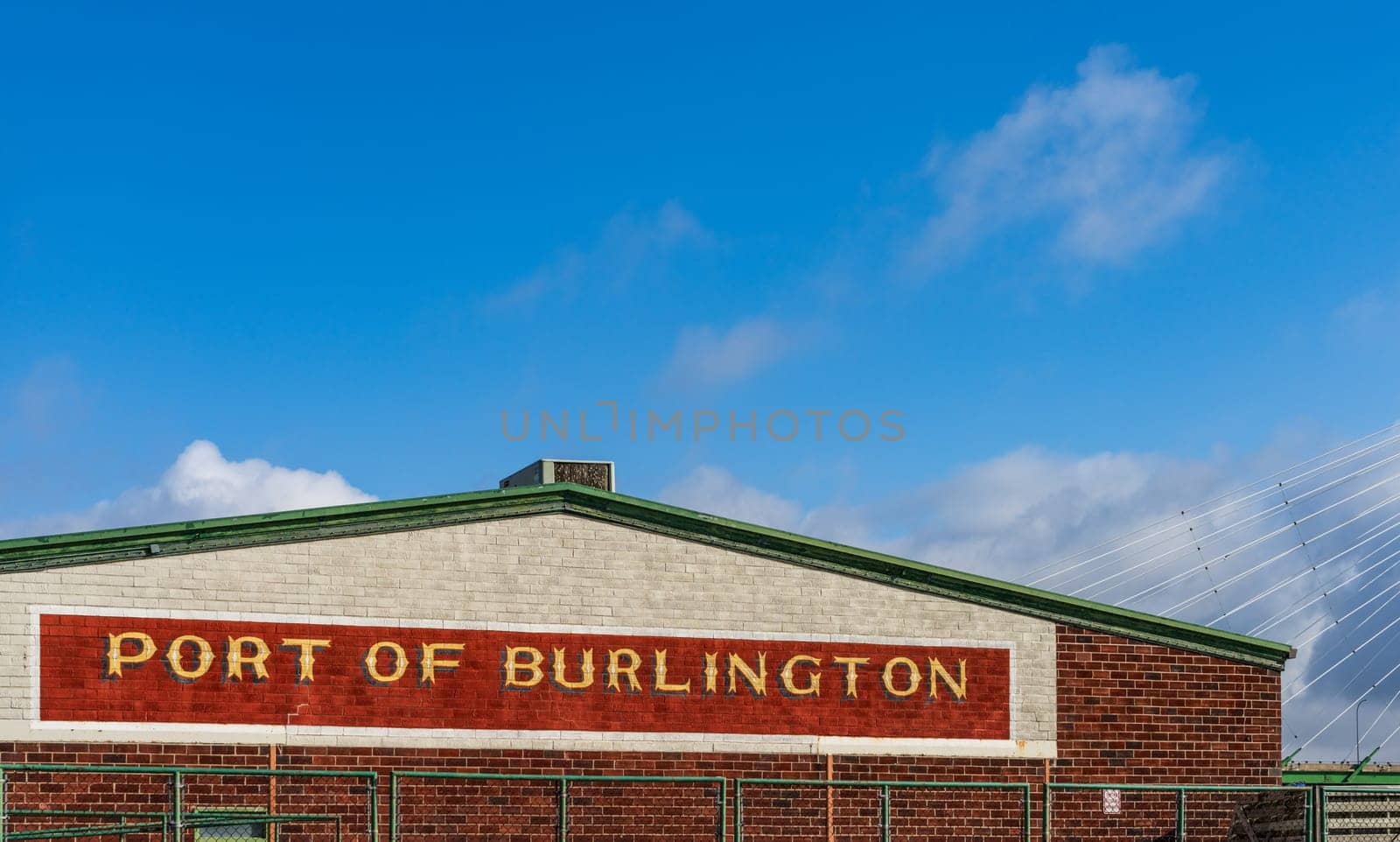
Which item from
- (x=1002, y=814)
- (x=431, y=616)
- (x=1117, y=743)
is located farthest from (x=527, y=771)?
(x=1117, y=743)

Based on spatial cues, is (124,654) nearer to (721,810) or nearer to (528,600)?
(528,600)

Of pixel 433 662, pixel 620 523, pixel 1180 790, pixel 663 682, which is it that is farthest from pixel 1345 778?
pixel 433 662

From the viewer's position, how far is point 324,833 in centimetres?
2300

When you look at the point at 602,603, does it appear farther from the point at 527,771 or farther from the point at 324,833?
the point at 324,833

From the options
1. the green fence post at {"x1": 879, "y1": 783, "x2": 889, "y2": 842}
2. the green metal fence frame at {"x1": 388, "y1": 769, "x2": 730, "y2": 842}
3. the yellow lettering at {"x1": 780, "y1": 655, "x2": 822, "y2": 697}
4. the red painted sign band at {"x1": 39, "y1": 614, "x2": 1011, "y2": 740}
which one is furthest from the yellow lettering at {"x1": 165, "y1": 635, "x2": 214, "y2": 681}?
the green fence post at {"x1": 879, "y1": 783, "x2": 889, "y2": 842}

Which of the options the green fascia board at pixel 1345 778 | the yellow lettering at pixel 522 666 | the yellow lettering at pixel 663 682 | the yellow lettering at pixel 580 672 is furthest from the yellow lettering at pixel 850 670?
the green fascia board at pixel 1345 778

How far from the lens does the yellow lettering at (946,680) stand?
25.6 metres

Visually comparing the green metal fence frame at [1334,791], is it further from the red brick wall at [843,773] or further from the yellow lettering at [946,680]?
the yellow lettering at [946,680]

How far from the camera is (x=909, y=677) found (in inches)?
1005

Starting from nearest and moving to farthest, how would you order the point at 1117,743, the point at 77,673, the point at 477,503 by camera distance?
the point at 77,673
the point at 477,503
the point at 1117,743

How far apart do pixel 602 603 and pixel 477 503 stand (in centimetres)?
259

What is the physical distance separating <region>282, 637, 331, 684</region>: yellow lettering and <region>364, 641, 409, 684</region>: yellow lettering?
0.78 meters

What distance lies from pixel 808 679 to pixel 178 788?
10065mm

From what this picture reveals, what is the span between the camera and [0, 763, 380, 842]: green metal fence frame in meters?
20.1
